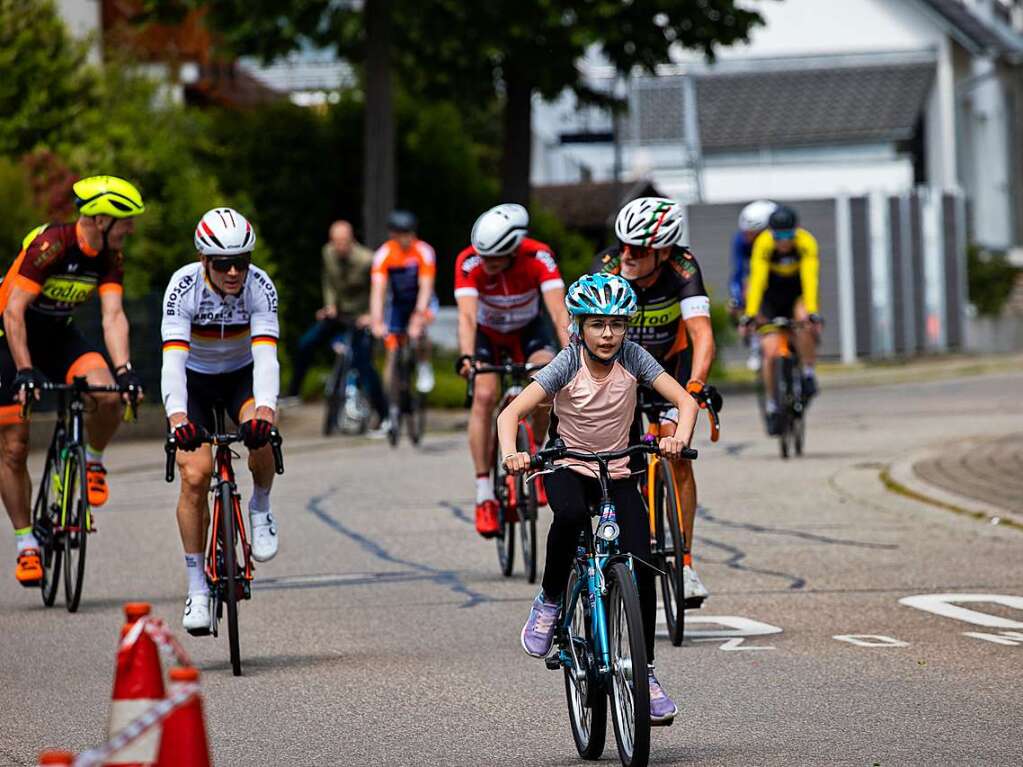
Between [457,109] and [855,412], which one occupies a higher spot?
[457,109]

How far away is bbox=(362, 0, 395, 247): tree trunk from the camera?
27.5m

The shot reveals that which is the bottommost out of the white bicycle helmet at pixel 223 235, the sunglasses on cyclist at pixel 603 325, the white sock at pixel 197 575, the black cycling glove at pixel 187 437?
the white sock at pixel 197 575

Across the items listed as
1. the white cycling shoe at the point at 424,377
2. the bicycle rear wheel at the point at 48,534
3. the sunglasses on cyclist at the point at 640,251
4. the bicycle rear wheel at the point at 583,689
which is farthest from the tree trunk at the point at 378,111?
the bicycle rear wheel at the point at 583,689

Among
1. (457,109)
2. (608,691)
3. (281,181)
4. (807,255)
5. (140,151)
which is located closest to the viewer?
(608,691)

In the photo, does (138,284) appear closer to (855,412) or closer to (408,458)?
(408,458)

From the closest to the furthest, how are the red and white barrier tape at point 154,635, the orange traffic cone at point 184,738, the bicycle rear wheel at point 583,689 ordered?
the orange traffic cone at point 184,738 → the red and white barrier tape at point 154,635 → the bicycle rear wheel at point 583,689

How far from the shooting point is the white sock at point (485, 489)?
37.6ft

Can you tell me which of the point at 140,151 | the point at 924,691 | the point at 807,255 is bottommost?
the point at 924,691

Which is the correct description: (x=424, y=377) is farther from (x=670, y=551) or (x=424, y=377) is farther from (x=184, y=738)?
(x=184, y=738)

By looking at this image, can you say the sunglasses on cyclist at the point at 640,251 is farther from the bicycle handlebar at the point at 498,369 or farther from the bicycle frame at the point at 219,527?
the bicycle frame at the point at 219,527

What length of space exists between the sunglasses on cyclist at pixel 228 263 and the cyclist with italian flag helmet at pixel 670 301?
1654 millimetres

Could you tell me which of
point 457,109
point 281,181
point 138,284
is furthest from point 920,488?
point 457,109

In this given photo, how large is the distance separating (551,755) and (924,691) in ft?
5.59

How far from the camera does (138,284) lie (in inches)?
872
